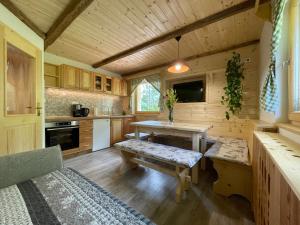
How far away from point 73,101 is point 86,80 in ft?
2.31

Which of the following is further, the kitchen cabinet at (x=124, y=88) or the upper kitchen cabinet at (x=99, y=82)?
the kitchen cabinet at (x=124, y=88)

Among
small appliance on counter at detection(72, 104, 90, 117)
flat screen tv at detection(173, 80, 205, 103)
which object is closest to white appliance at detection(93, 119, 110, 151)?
small appliance on counter at detection(72, 104, 90, 117)

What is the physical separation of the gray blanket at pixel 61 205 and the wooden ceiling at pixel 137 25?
2.13 meters

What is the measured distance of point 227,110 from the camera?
10.6 ft

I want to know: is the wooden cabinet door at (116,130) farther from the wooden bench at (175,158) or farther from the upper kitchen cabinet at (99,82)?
the wooden bench at (175,158)

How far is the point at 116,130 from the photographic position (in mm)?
4352

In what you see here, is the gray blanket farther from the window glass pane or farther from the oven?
the oven

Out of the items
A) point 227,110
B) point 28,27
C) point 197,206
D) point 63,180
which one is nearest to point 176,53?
point 227,110

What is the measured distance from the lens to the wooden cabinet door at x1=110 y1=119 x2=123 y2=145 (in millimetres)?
4205

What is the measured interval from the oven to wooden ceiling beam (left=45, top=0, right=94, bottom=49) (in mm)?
1729

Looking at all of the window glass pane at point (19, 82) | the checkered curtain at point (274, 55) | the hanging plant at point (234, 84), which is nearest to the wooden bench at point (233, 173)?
the checkered curtain at point (274, 55)

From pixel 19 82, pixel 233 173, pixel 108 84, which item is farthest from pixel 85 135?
pixel 233 173

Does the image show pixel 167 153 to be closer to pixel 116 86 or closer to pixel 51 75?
pixel 51 75

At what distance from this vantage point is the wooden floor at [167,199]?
4.87 ft
